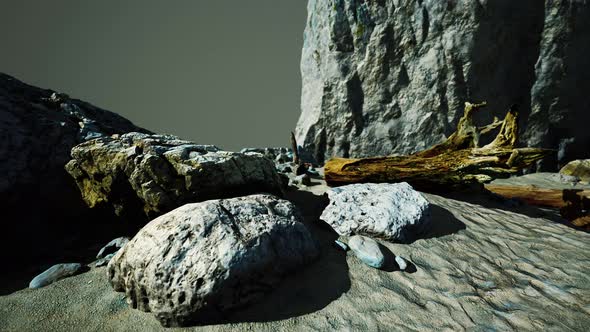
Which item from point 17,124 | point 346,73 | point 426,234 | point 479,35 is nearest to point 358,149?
point 346,73

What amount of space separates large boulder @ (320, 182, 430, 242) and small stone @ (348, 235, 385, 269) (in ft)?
0.58

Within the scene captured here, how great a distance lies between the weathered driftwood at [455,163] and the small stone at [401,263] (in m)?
1.95

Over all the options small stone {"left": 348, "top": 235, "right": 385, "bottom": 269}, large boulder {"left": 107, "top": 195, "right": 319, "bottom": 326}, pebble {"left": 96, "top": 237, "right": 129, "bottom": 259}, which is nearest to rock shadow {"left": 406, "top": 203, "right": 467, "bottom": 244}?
small stone {"left": 348, "top": 235, "right": 385, "bottom": 269}

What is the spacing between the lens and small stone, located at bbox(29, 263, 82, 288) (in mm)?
2261

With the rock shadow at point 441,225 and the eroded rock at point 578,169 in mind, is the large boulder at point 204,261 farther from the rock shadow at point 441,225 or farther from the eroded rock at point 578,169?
the eroded rock at point 578,169

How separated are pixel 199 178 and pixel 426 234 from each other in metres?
2.62

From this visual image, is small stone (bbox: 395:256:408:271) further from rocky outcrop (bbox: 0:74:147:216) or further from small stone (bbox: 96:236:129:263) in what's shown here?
rocky outcrop (bbox: 0:74:147:216)

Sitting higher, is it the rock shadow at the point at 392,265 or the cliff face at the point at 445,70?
the cliff face at the point at 445,70

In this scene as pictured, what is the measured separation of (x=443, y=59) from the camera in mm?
7098

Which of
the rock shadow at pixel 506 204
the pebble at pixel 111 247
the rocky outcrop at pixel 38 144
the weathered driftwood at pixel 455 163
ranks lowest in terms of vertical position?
the rock shadow at pixel 506 204

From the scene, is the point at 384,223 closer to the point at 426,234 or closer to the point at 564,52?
the point at 426,234

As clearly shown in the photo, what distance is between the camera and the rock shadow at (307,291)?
75.1 inches

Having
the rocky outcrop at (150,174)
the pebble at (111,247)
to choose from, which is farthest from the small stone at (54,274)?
the rocky outcrop at (150,174)

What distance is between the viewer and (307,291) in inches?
84.0
